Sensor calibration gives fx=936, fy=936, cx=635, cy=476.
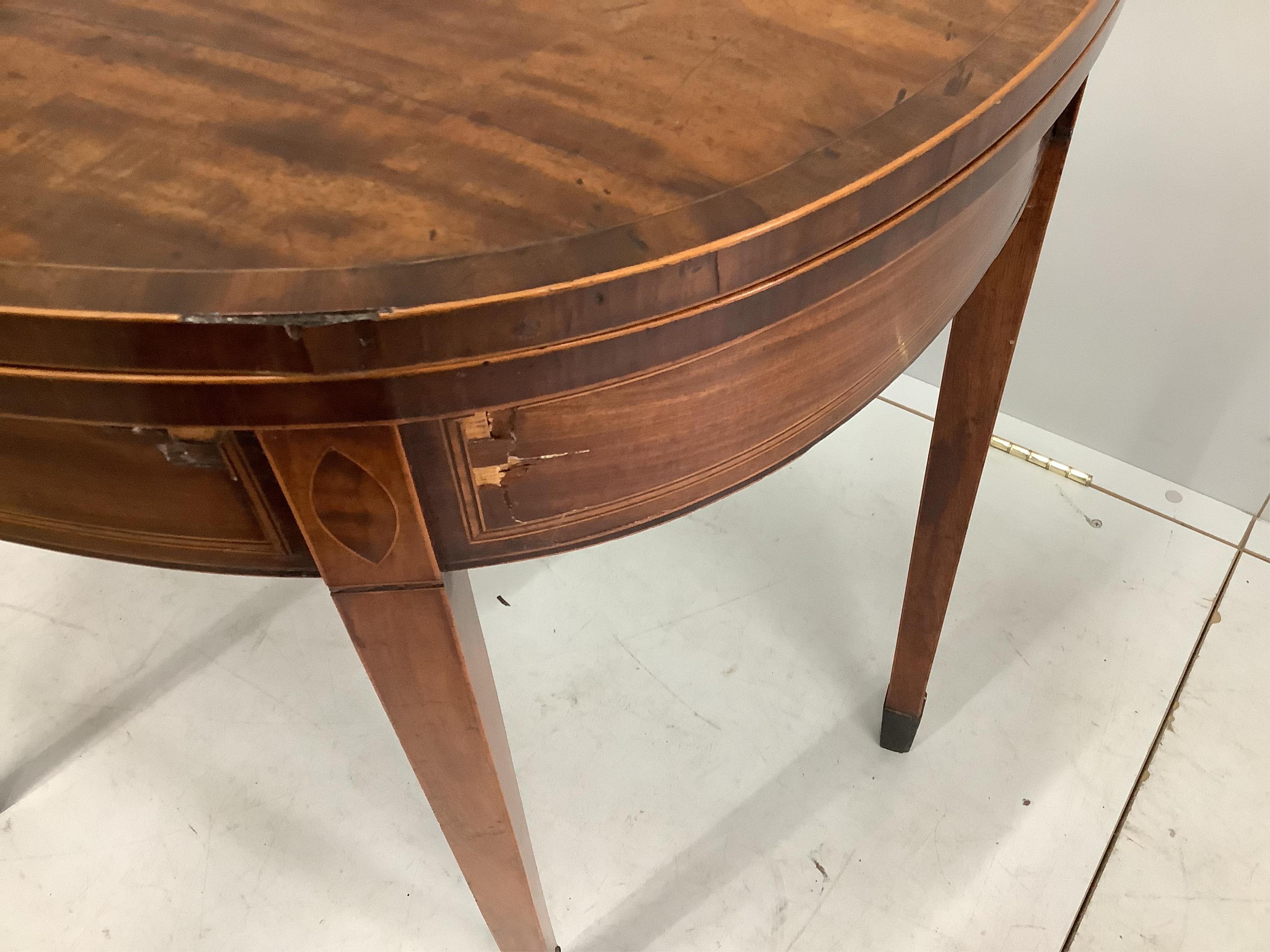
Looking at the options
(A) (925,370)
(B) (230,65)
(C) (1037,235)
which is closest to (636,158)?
(B) (230,65)

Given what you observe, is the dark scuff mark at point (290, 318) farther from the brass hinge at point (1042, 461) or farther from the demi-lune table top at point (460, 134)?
the brass hinge at point (1042, 461)

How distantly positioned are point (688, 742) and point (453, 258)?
67 cm

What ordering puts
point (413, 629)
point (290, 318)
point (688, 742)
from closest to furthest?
point (290, 318) → point (413, 629) → point (688, 742)

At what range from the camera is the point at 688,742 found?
0.86 meters

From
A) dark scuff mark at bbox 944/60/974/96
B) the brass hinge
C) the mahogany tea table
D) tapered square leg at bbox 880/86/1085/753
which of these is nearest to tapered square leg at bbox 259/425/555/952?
the mahogany tea table

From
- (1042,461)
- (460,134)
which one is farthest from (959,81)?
(1042,461)

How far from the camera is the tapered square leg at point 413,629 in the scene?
30cm

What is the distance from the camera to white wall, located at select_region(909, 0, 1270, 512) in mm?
815

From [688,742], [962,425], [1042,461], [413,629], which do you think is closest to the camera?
[413,629]

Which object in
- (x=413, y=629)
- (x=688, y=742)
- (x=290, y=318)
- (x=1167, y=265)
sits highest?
(x=290, y=318)

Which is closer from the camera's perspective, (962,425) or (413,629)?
(413,629)

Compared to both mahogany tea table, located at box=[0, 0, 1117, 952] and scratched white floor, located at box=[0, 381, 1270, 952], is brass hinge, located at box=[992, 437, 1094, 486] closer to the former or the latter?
scratched white floor, located at box=[0, 381, 1270, 952]

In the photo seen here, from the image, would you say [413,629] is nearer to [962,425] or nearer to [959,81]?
[959,81]

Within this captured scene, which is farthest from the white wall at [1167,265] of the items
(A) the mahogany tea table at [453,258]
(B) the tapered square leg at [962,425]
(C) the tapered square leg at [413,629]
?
(C) the tapered square leg at [413,629]
